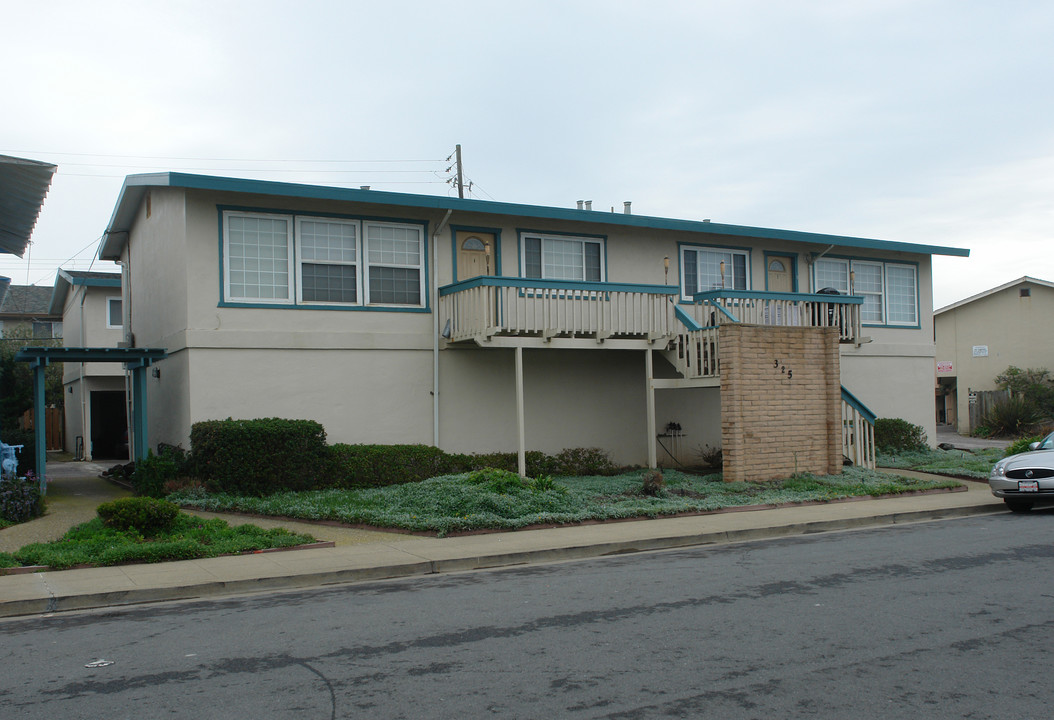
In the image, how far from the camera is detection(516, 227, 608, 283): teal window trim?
18.8 meters

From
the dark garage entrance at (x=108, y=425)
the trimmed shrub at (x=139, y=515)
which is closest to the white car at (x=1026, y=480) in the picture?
the trimmed shrub at (x=139, y=515)

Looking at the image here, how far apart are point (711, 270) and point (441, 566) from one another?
1312cm

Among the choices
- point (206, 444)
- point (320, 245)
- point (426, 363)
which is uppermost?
point (320, 245)

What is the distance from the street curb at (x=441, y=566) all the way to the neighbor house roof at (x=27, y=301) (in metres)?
33.5

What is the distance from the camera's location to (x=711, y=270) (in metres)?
21.3

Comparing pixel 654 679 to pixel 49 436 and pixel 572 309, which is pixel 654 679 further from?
pixel 49 436

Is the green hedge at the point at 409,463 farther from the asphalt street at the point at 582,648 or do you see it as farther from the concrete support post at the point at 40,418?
the asphalt street at the point at 582,648

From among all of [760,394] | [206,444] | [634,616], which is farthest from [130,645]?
[760,394]

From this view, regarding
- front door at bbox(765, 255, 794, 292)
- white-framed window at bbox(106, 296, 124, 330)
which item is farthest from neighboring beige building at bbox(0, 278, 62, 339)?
front door at bbox(765, 255, 794, 292)

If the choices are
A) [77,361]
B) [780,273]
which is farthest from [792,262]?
[77,361]

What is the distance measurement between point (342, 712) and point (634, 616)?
9.85 feet

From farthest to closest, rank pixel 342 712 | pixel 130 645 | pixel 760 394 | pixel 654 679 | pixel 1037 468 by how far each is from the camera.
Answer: pixel 760 394 < pixel 1037 468 < pixel 130 645 < pixel 654 679 < pixel 342 712

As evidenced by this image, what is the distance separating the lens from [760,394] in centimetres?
1659

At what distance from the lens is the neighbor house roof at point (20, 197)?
12.3 meters
